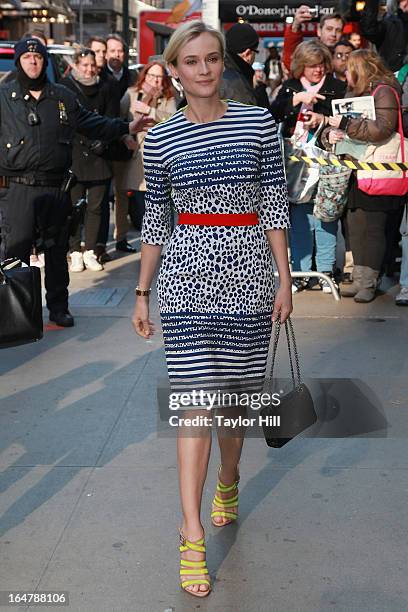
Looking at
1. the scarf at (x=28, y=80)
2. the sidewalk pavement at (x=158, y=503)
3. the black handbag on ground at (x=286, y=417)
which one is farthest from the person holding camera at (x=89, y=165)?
the black handbag on ground at (x=286, y=417)

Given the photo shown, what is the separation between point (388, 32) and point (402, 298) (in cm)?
318

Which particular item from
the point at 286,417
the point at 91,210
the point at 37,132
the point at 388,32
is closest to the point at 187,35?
the point at 286,417

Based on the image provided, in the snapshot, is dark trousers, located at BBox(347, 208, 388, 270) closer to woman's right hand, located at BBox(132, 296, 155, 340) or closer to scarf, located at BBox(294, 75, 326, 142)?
scarf, located at BBox(294, 75, 326, 142)

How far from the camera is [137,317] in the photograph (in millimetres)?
3742

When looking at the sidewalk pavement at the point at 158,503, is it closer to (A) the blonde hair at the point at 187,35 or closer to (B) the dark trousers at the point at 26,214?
(B) the dark trousers at the point at 26,214

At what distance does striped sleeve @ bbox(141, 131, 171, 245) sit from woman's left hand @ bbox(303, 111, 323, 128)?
4.71 m

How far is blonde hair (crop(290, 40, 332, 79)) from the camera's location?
8.24m

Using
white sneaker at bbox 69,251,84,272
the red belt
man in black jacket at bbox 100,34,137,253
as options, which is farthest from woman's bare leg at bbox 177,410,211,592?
man in black jacket at bbox 100,34,137,253

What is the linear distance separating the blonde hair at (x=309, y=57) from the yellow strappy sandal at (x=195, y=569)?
553 cm

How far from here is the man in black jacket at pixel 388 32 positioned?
973 cm

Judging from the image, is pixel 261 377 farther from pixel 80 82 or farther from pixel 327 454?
pixel 80 82

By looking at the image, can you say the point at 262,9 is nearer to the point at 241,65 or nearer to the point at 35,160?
the point at 241,65

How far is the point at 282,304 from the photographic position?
12.1 ft

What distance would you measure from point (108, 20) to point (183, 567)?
55190 millimetres
